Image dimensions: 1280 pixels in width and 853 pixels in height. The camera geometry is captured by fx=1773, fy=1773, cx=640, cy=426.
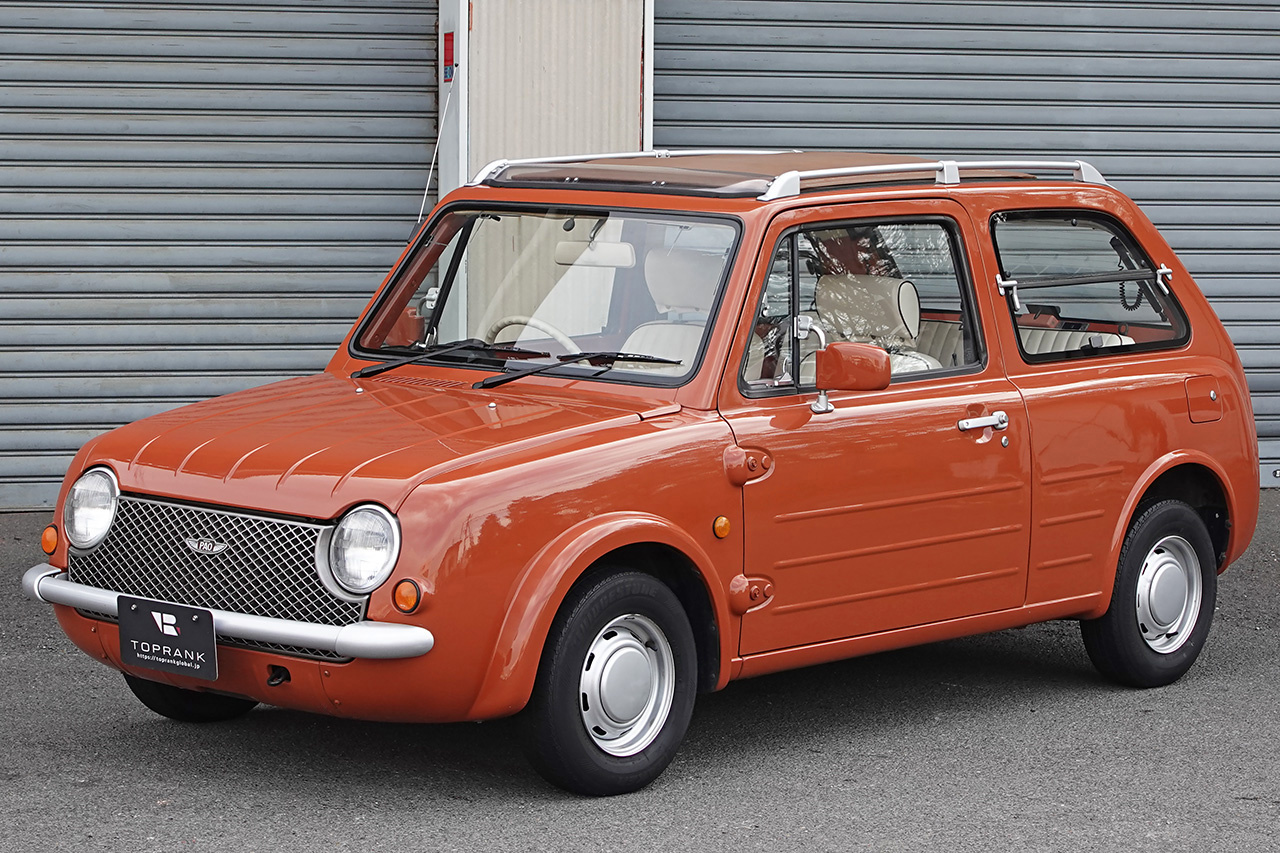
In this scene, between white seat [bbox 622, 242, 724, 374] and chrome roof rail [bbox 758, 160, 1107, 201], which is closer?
white seat [bbox 622, 242, 724, 374]

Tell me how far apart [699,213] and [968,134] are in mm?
5406

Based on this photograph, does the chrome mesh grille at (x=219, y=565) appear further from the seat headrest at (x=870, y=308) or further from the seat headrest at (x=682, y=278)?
the seat headrest at (x=870, y=308)

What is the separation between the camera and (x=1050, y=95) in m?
10.6

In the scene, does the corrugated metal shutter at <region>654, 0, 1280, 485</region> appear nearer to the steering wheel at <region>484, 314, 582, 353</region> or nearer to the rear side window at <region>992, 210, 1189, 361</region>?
the rear side window at <region>992, 210, 1189, 361</region>

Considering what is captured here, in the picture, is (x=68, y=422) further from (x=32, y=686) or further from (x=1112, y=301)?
(x=1112, y=301)

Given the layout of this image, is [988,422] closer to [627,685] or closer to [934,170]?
[934,170]

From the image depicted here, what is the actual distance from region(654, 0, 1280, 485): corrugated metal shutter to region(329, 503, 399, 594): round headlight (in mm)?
6000

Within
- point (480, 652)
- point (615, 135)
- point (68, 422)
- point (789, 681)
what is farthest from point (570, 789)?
point (68, 422)

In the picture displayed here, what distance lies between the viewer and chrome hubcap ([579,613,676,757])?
493 cm

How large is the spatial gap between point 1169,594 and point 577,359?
2.52 meters

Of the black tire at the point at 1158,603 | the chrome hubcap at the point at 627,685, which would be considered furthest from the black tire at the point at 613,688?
the black tire at the point at 1158,603

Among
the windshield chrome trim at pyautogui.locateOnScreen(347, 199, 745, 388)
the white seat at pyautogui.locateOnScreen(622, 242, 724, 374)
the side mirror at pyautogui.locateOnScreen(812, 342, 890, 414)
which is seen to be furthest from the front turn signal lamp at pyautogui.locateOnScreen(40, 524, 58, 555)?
the side mirror at pyautogui.locateOnScreen(812, 342, 890, 414)

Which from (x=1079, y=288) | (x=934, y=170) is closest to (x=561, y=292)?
(x=934, y=170)

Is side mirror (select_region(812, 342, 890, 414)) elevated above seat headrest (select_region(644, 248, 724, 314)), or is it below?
below
